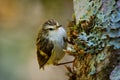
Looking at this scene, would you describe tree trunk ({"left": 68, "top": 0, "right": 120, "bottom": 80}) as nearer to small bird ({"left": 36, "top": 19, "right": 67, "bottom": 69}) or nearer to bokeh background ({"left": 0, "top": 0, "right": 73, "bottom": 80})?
small bird ({"left": 36, "top": 19, "right": 67, "bottom": 69})

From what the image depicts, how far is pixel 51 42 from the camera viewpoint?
2807 mm

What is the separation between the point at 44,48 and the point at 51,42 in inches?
3.3

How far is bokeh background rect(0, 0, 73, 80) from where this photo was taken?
6.76m

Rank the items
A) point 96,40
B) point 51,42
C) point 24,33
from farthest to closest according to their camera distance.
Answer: point 24,33
point 51,42
point 96,40

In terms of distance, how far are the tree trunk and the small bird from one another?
313 millimetres

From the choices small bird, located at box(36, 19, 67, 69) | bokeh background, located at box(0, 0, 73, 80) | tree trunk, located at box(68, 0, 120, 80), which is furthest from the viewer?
Answer: bokeh background, located at box(0, 0, 73, 80)

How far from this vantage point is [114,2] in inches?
82.0

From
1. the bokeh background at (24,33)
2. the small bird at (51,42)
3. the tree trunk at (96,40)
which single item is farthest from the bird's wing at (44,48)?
the bokeh background at (24,33)

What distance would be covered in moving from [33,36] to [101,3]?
5002 millimetres

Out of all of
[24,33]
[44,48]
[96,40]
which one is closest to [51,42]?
[44,48]

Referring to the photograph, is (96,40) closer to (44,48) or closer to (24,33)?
(44,48)

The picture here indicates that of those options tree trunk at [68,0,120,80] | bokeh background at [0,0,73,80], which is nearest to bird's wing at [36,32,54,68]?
tree trunk at [68,0,120,80]

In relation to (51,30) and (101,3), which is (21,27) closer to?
(51,30)

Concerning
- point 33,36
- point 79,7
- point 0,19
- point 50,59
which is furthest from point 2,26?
point 79,7
